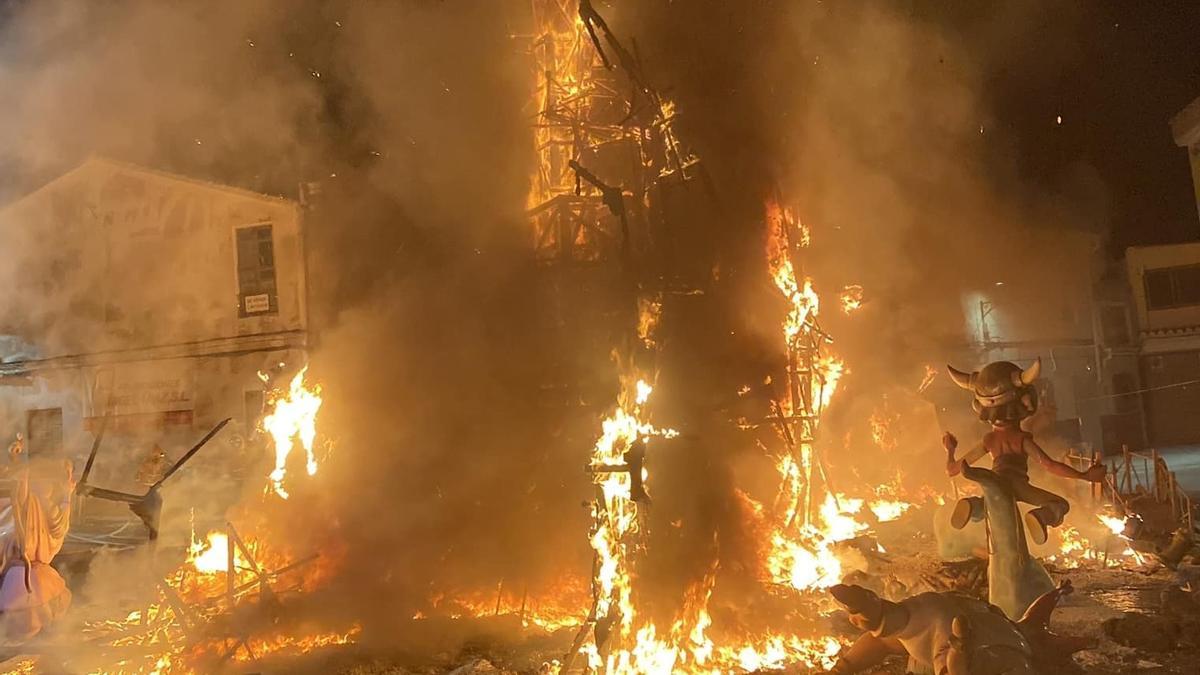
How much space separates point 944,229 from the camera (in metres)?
20.1

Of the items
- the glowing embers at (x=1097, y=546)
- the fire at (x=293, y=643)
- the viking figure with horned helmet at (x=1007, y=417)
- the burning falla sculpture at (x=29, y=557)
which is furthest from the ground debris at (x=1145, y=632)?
the burning falla sculpture at (x=29, y=557)

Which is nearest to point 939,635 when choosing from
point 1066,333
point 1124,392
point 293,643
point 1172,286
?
point 293,643

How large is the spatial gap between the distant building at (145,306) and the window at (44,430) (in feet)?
0.11

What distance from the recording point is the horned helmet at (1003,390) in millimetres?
6965

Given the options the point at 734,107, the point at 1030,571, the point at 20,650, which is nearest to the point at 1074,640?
the point at 1030,571

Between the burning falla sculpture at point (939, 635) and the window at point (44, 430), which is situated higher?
the window at point (44, 430)

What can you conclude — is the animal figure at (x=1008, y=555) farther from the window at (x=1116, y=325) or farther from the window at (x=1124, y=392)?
the window at (x=1116, y=325)

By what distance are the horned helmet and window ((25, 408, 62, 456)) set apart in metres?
19.9

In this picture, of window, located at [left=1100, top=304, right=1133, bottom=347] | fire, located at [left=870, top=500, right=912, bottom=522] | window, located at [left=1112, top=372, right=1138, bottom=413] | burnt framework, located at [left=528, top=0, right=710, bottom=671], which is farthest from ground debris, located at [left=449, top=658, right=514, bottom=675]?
window, located at [left=1100, top=304, right=1133, bottom=347]

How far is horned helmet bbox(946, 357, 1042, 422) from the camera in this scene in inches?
274

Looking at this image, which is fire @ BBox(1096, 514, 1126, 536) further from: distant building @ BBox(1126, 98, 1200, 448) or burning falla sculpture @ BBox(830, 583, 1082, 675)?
distant building @ BBox(1126, 98, 1200, 448)

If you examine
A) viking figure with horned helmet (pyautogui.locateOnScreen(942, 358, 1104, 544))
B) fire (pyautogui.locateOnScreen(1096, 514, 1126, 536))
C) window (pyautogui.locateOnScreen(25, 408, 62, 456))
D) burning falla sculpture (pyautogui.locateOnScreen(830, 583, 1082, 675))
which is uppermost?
window (pyautogui.locateOnScreen(25, 408, 62, 456))

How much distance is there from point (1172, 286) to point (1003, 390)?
22756 mm

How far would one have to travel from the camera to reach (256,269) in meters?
17.8
